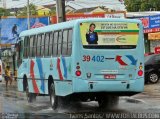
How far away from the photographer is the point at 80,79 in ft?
49.8

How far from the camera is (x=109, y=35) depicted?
15414 millimetres

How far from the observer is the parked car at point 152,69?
28.7 m

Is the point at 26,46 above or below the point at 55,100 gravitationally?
above

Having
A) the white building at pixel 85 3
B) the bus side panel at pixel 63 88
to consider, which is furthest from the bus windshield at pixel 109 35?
the white building at pixel 85 3

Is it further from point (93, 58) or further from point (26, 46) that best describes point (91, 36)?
point (26, 46)

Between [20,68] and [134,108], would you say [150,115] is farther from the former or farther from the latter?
[20,68]

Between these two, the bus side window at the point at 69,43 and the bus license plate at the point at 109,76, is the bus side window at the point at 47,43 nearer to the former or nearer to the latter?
the bus side window at the point at 69,43

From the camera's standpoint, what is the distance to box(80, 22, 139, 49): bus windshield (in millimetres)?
15297

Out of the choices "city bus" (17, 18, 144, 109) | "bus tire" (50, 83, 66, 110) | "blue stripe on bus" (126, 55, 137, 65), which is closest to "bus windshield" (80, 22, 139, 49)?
"city bus" (17, 18, 144, 109)

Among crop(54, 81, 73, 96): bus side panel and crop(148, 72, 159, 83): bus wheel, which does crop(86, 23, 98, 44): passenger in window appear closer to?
crop(54, 81, 73, 96): bus side panel

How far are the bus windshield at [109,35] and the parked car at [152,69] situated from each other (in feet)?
43.3

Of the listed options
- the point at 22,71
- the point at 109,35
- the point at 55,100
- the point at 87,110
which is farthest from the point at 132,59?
the point at 22,71

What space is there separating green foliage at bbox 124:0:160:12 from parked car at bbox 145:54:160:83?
35.6 m

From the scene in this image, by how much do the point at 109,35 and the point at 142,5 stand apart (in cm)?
5241
